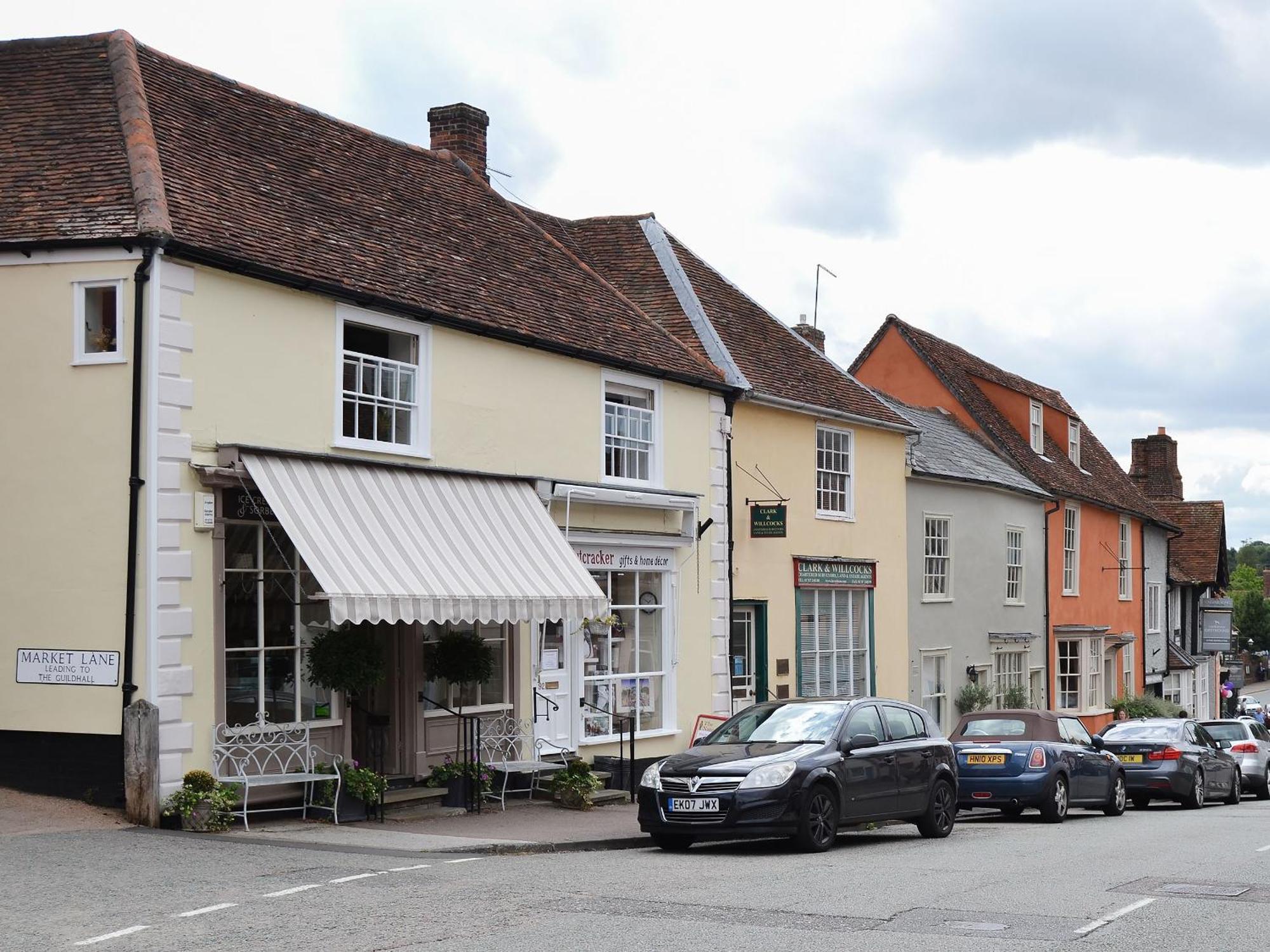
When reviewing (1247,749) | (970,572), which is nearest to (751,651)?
(970,572)

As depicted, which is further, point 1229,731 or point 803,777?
point 1229,731

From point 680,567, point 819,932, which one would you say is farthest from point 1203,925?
point 680,567

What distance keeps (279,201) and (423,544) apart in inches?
177

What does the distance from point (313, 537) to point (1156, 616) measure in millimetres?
37063

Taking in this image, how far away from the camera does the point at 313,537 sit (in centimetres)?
1460

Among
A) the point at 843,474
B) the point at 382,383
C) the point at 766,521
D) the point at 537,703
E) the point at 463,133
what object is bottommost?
the point at 537,703

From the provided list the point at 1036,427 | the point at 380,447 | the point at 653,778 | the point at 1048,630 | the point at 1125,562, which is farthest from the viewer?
the point at 1125,562

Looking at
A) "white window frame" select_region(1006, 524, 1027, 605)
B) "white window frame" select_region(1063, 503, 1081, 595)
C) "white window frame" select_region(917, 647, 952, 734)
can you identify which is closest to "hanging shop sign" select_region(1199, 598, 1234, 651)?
"white window frame" select_region(1063, 503, 1081, 595)

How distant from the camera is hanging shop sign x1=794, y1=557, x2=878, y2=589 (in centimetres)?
2481

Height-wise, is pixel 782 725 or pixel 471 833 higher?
pixel 782 725

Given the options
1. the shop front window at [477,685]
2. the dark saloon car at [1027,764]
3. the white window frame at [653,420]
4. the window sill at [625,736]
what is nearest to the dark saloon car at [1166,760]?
the dark saloon car at [1027,764]

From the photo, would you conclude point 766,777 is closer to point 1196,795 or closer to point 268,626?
point 268,626

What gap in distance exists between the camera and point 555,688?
63.9 feet

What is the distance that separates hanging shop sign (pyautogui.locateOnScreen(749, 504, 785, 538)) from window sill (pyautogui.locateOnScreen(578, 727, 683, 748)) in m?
3.46
